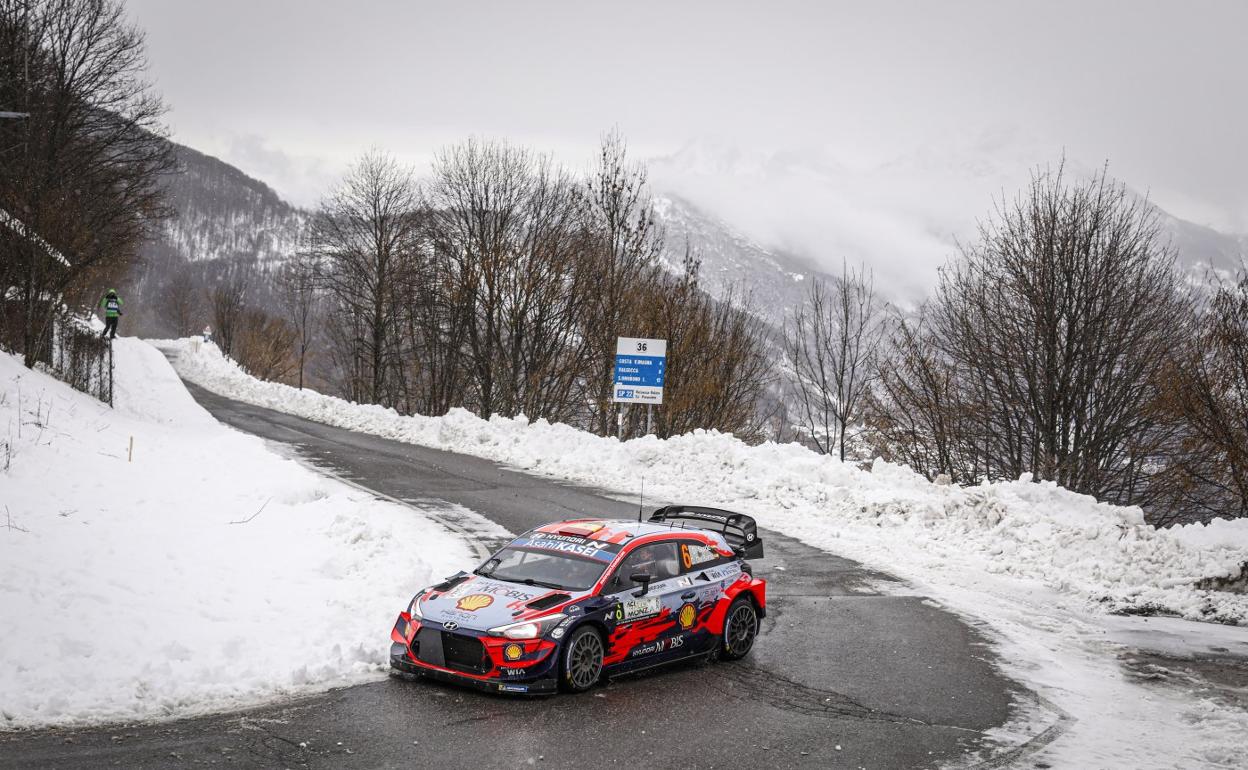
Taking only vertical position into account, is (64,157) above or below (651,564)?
above

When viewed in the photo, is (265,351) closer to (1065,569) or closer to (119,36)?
(119,36)

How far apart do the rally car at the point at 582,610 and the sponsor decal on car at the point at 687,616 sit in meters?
0.01

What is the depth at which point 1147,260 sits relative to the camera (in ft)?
69.1

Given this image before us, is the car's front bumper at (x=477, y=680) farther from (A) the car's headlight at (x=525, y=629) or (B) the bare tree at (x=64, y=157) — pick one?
(B) the bare tree at (x=64, y=157)

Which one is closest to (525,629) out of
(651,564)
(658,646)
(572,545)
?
(572,545)

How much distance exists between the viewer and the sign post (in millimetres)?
24797

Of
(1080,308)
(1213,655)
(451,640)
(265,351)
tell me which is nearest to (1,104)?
(451,640)

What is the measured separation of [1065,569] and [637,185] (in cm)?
2224

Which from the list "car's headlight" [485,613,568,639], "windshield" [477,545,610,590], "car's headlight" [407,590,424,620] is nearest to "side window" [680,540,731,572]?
"windshield" [477,545,610,590]

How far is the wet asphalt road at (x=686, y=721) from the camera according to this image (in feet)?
21.5

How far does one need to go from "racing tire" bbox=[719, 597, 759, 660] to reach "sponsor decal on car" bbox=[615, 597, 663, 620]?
3.30ft

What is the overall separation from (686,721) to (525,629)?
158cm

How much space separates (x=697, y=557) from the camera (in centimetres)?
1000

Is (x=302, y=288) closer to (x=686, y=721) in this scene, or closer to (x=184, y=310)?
(x=686, y=721)
